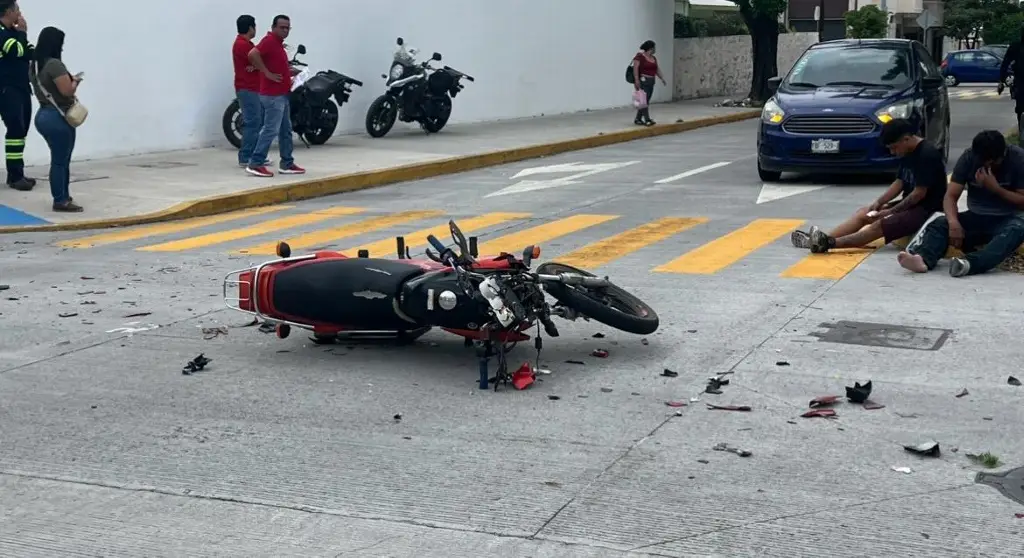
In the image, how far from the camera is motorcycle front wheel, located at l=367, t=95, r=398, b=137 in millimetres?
21906

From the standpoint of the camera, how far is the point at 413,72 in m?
22.2

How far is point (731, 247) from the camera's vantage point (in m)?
11.0

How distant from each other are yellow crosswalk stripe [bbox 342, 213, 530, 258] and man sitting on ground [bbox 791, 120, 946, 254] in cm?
317

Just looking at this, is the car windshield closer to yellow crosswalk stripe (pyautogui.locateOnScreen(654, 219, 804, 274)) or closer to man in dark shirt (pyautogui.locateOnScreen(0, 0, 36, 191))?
A: yellow crosswalk stripe (pyautogui.locateOnScreen(654, 219, 804, 274))

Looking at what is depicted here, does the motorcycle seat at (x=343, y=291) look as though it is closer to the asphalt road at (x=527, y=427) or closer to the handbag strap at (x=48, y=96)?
the asphalt road at (x=527, y=427)

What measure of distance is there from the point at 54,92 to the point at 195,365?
6.81m

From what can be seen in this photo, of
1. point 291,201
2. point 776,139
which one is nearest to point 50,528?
point 291,201

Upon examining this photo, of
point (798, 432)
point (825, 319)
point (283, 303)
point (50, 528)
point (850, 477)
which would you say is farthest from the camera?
point (825, 319)

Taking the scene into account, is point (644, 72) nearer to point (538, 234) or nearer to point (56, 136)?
point (538, 234)

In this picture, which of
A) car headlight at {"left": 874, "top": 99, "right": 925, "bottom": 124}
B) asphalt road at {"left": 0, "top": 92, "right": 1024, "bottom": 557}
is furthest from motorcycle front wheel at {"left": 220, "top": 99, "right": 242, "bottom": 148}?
car headlight at {"left": 874, "top": 99, "right": 925, "bottom": 124}

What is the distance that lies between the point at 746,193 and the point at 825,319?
6.95 meters

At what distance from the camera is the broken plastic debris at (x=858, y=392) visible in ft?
20.6

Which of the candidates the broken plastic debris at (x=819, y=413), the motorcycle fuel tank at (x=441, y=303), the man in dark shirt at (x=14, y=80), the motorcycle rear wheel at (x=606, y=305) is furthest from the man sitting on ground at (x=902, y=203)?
the man in dark shirt at (x=14, y=80)

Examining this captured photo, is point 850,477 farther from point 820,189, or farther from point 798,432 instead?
point 820,189
